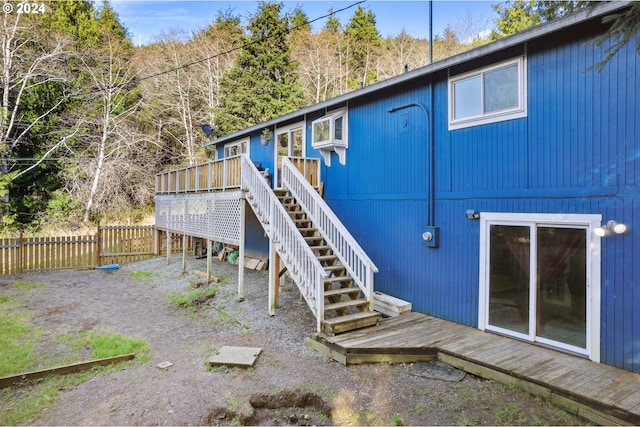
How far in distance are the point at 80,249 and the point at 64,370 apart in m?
10.6

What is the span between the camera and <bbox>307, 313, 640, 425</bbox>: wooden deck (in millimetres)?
3576

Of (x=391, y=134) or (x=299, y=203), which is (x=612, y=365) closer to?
(x=391, y=134)

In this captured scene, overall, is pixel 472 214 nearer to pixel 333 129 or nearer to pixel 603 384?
pixel 603 384

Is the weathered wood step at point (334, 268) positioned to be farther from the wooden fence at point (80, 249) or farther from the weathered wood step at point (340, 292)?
the wooden fence at point (80, 249)

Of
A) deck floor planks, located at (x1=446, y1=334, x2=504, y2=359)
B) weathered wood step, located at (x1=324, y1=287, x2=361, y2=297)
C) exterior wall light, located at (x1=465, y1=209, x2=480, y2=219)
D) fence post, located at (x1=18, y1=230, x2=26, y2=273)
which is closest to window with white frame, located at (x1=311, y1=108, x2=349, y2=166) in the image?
weathered wood step, located at (x1=324, y1=287, x2=361, y2=297)

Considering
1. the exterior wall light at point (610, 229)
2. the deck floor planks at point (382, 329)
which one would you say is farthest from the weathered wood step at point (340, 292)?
the exterior wall light at point (610, 229)

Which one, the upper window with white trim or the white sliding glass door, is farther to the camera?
the upper window with white trim

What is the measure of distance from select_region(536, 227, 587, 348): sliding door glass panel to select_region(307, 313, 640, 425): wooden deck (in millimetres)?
304

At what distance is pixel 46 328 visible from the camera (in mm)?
7066

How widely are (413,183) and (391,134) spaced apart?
124 centimetres

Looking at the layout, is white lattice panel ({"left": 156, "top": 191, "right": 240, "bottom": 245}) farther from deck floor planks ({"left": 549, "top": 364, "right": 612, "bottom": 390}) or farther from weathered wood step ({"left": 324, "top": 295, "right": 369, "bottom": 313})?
deck floor planks ({"left": 549, "top": 364, "right": 612, "bottom": 390})

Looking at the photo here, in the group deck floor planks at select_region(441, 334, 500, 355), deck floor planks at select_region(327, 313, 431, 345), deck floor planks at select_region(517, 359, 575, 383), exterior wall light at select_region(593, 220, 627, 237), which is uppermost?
exterior wall light at select_region(593, 220, 627, 237)

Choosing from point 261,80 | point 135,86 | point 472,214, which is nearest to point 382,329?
point 472,214

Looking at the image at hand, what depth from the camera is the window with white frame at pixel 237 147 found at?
1363 centimetres
